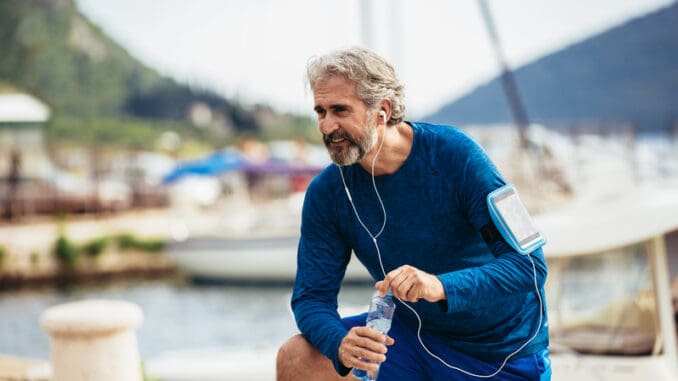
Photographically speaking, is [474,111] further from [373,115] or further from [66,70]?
[66,70]

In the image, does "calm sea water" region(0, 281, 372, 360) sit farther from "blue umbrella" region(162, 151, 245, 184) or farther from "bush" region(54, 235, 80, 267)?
"blue umbrella" region(162, 151, 245, 184)

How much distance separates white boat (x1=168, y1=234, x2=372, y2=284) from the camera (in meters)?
23.9

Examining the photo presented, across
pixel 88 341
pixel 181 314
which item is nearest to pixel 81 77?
pixel 181 314

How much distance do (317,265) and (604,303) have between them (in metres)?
2.57

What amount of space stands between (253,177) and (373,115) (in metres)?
33.3

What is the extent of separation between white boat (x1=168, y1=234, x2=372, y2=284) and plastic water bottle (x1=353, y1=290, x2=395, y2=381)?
66.2ft

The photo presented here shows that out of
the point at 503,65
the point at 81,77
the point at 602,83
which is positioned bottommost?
the point at 503,65

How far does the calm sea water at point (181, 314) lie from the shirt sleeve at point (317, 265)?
13.6 meters

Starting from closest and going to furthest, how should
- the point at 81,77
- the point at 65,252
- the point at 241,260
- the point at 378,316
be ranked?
the point at 378,316, the point at 241,260, the point at 65,252, the point at 81,77

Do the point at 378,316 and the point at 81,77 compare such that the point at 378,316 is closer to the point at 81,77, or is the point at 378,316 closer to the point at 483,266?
the point at 483,266

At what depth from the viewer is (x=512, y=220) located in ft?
8.08

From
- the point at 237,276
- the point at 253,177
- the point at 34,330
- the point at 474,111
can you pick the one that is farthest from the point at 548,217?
the point at 253,177

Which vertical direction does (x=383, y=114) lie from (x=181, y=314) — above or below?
above

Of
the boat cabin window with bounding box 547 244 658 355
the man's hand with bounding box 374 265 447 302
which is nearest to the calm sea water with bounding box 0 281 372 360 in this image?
the boat cabin window with bounding box 547 244 658 355
